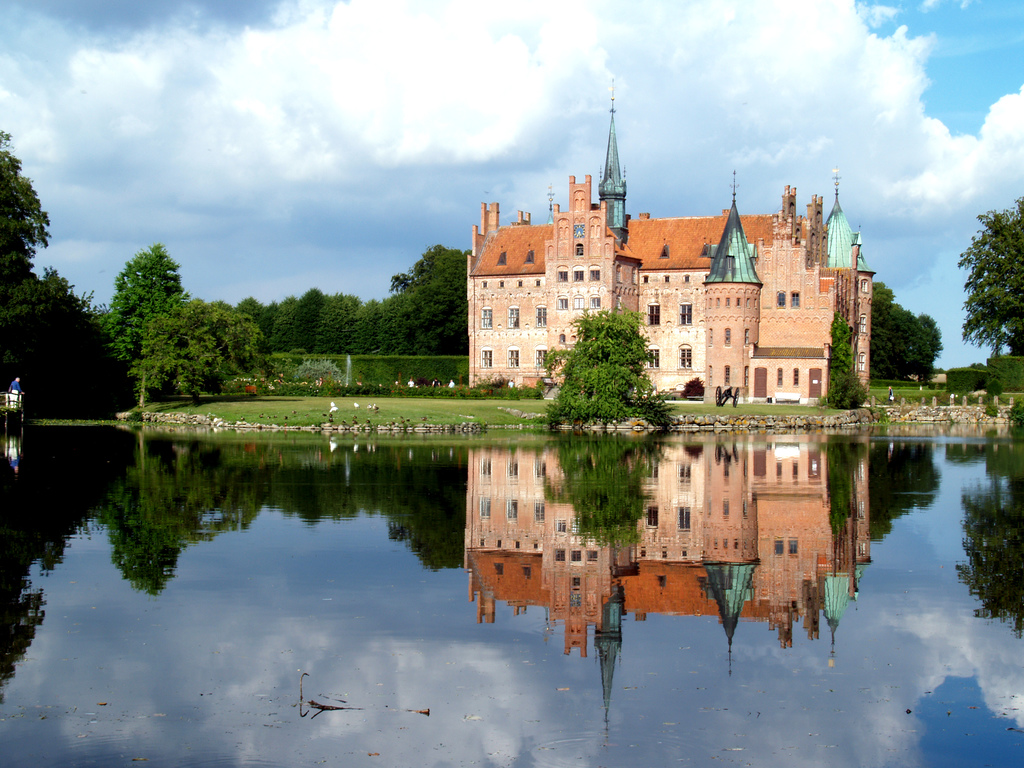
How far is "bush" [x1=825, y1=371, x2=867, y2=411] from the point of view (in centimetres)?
4934

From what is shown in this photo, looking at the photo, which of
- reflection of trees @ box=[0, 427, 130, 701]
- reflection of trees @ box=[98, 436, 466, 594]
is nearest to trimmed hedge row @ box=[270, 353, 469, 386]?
reflection of trees @ box=[0, 427, 130, 701]

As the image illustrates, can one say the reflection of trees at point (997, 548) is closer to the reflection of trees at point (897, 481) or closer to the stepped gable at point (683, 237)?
the reflection of trees at point (897, 481)

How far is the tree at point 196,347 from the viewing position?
44.0m

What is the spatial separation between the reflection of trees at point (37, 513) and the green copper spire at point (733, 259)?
33.6m

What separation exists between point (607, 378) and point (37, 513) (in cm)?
2540

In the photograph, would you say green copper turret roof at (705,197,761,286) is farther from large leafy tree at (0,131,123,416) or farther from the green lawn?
large leafy tree at (0,131,123,416)

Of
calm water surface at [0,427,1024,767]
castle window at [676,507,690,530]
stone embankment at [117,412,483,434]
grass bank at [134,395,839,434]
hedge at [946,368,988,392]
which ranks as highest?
hedge at [946,368,988,392]

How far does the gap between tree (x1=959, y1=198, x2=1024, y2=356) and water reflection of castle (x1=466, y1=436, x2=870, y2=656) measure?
136 feet

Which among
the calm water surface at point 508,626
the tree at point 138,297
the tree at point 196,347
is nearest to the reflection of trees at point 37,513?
the calm water surface at point 508,626

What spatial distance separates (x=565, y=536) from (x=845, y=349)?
43548mm

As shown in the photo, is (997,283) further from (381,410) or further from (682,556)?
(682,556)

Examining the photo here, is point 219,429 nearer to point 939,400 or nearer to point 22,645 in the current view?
point 22,645

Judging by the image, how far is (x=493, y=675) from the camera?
8211 millimetres

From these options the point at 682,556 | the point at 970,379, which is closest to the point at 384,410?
the point at 682,556
